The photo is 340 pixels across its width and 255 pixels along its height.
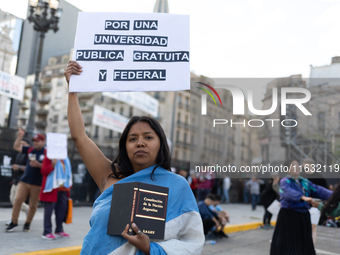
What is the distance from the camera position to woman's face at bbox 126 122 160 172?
2102 millimetres

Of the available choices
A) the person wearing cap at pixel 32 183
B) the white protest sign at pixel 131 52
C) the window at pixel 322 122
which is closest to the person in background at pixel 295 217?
the window at pixel 322 122

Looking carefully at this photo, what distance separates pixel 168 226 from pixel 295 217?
389 centimetres

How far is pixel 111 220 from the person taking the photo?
1.86 m

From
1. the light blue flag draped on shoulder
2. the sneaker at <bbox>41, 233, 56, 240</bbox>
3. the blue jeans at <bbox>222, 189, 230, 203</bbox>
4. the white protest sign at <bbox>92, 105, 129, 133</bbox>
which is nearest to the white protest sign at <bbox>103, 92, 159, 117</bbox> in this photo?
the white protest sign at <bbox>92, 105, 129, 133</bbox>

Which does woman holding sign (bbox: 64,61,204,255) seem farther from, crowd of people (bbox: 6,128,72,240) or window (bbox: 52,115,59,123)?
window (bbox: 52,115,59,123)

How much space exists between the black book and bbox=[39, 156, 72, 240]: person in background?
4.69m

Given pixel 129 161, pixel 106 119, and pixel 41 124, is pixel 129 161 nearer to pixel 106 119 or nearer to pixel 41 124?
pixel 106 119

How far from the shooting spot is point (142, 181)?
1.99 meters

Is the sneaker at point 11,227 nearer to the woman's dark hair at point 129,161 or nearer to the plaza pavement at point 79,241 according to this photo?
the plaza pavement at point 79,241

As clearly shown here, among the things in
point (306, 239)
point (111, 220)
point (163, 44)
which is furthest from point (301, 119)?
point (111, 220)

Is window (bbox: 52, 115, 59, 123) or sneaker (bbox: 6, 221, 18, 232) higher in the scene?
window (bbox: 52, 115, 59, 123)

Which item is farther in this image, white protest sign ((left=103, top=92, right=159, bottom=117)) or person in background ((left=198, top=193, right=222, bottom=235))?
white protest sign ((left=103, top=92, right=159, bottom=117))

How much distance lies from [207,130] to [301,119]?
1.40 meters

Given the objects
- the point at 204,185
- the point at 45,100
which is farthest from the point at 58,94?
the point at 204,185
